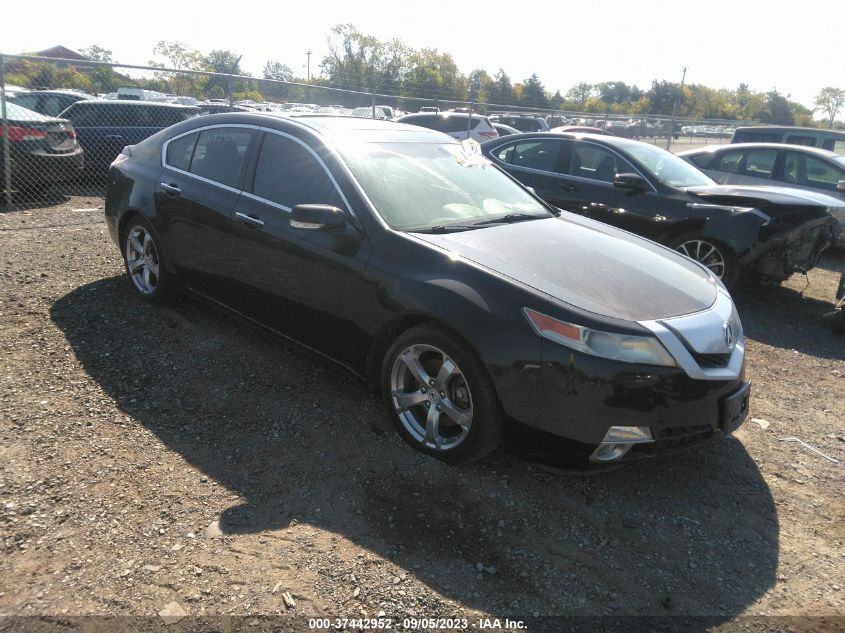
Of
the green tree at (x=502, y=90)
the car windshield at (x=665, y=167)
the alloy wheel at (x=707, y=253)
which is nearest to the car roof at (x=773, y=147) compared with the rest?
the car windshield at (x=665, y=167)

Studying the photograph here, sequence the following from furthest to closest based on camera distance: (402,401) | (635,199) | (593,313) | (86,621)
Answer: (635,199)
(402,401)
(593,313)
(86,621)

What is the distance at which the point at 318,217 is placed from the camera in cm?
341

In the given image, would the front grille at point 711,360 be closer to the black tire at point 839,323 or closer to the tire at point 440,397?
the tire at point 440,397

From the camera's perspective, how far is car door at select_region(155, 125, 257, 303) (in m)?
4.26

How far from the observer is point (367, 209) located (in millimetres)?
3531

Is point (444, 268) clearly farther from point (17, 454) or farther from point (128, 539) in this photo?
point (17, 454)

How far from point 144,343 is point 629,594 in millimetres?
3543

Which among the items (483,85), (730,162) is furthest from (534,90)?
(730,162)

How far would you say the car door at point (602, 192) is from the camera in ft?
21.7

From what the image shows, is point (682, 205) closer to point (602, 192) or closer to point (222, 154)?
point (602, 192)

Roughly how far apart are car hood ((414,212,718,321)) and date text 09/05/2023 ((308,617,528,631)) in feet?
4.53

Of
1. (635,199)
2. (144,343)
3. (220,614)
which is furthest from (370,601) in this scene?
(635,199)

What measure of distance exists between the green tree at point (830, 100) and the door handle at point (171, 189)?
126 m

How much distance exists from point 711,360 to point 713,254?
3.80 m
